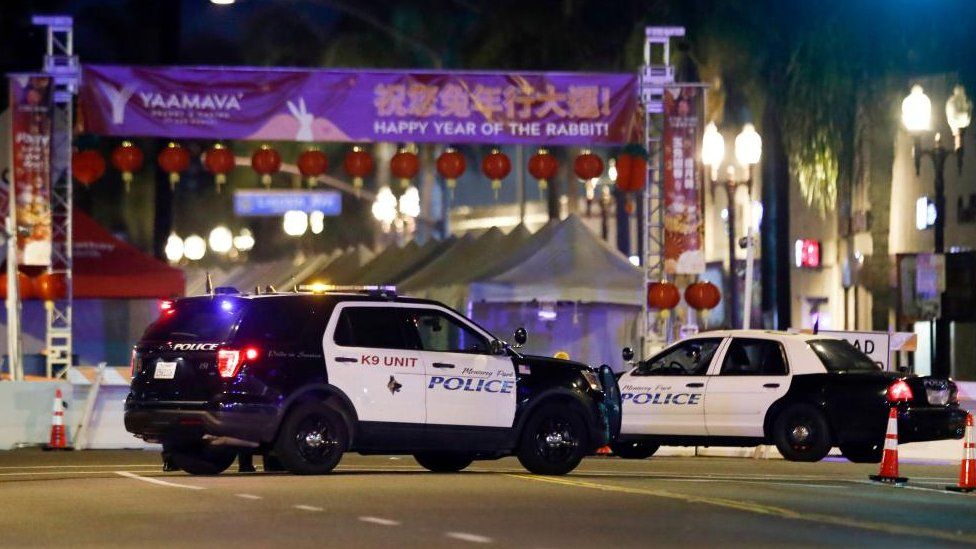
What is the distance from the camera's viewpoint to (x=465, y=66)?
5322 cm

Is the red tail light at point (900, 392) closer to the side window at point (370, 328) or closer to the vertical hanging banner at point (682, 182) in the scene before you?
the side window at point (370, 328)

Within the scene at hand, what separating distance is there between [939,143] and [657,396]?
16.4 metres

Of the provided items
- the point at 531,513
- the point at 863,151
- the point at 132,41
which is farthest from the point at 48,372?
the point at 132,41

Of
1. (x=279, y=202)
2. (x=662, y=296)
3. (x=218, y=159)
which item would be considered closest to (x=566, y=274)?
(x=662, y=296)

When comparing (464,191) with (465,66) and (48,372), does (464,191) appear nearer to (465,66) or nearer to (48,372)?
(465,66)

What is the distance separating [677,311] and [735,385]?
8808 mm

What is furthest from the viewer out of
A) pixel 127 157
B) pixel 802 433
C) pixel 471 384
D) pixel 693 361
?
pixel 127 157

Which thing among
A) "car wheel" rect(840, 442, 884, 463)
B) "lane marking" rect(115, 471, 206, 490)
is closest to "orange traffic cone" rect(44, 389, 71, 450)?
"lane marking" rect(115, 471, 206, 490)

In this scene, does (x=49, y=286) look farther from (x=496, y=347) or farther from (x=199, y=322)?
(x=496, y=347)

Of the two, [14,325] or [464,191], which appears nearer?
[14,325]

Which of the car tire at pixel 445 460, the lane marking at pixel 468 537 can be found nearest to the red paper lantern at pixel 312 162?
the car tire at pixel 445 460

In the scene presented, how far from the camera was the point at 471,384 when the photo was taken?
18.0 metres

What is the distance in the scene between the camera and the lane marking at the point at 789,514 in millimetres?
12852

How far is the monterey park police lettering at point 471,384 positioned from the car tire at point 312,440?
981mm
